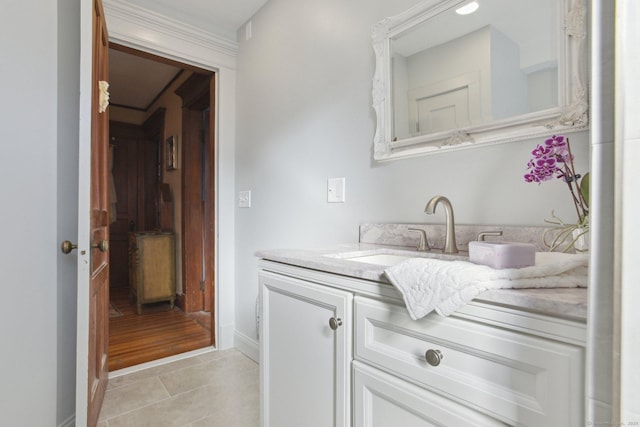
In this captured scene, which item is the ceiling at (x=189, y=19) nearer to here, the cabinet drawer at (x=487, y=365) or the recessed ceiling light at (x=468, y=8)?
the recessed ceiling light at (x=468, y=8)

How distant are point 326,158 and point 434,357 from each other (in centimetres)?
127

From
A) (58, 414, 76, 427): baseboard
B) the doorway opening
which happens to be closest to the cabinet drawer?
(58, 414, 76, 427): baseboard

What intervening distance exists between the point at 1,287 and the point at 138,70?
9.58ft

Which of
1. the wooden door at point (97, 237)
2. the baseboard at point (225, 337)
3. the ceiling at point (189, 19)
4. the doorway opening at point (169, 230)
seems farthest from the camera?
the doorway opening at point (169, 230)

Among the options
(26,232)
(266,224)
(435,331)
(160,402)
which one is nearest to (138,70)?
(266,224)

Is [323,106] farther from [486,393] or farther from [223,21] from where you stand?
[486,393]

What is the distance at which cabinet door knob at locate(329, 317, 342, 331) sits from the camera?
914mm

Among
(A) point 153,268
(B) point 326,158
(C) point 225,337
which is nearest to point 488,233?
(B) point 326,158

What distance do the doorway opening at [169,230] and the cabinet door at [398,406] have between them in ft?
6.49

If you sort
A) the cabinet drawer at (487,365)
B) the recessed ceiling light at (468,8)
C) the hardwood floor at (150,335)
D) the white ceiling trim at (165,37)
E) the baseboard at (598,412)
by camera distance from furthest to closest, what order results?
the hardwood floor at (150,335) → the white ceiling trim at (165,37) → the recessed ceiling light at (468,8) → the cabinet drawer at (487,365) → the baseboard at (598,412)

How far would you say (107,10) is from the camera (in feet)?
6.85

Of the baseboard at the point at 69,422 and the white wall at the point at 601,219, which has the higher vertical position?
the white wall at the point at 601,219

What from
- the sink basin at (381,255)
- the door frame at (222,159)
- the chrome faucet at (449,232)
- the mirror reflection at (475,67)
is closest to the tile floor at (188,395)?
the door frame at (222,159)

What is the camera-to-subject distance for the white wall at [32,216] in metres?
1.24
